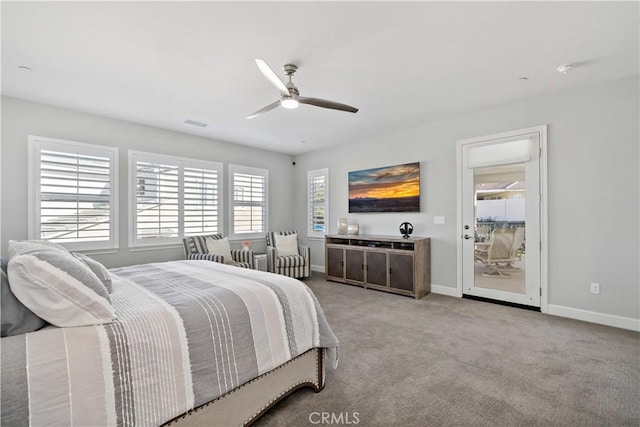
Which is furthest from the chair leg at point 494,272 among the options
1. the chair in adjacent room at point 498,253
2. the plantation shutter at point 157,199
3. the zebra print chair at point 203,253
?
the plantation shutter at point 157,199

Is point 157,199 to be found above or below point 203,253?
above

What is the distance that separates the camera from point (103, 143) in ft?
13.6

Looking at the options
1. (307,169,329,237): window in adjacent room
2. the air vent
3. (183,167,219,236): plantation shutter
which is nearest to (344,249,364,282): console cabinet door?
(307,169,329,237): window in adjacent room

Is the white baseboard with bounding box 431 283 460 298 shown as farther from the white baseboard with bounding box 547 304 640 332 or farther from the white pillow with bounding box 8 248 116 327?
the white pillow with bounding box 8 248 116 327

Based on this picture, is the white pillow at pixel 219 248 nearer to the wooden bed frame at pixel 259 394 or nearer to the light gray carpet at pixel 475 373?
the light gray carpet at pixel 475 373

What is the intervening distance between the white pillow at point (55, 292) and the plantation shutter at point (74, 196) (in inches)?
123

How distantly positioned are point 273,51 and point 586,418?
346 centimetres

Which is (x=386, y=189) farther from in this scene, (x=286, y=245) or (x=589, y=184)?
(x=589, y=184)

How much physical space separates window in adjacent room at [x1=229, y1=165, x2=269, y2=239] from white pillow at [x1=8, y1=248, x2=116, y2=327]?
4299mm

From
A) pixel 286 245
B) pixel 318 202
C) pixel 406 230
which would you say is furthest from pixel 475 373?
pixel 318 202

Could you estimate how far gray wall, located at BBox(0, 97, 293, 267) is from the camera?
137 inches

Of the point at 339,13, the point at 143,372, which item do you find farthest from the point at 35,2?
the point at 143,372

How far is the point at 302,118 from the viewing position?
4332 millimetres

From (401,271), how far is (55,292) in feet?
13.2
